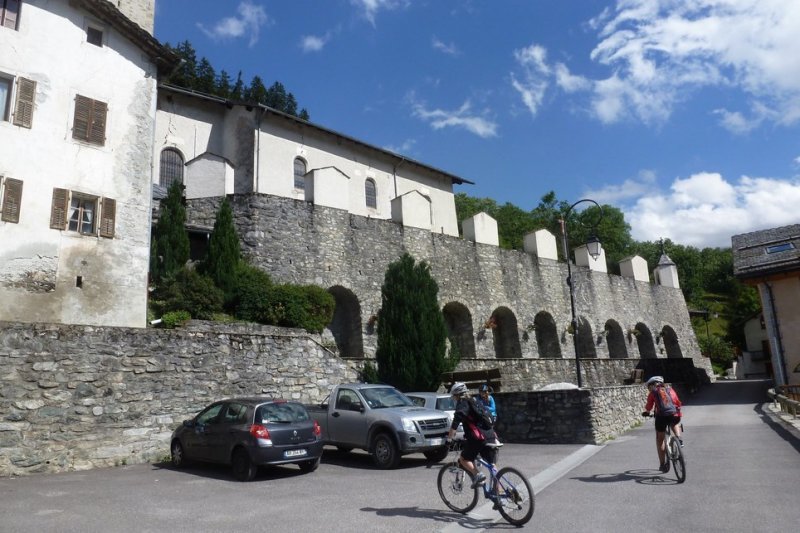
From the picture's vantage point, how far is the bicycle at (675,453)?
26.7 ft

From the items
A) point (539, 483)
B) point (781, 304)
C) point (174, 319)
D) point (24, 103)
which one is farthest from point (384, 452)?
point (781, 304)

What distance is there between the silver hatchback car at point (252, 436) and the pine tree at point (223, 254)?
7514 millimetres

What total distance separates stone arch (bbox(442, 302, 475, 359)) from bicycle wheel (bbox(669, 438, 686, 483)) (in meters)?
17.5

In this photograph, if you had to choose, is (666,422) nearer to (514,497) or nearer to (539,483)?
(539,483)

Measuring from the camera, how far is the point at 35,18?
1445 centimetres

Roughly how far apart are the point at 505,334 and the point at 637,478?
20.1 meters

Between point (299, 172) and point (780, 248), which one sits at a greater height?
point (299, 172)

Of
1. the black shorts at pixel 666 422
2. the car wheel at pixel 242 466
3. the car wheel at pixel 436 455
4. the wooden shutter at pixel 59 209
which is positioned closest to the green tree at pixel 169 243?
the wooden shutter at pixel 59 209

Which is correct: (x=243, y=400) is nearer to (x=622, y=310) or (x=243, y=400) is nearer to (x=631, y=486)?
(x=631, y=486)

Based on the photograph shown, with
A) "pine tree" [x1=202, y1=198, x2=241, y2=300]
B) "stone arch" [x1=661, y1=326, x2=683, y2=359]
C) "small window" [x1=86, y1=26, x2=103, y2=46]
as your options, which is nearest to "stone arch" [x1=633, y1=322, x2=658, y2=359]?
"stone arch" [x1=661, y1=326, x2=683, y2=359]

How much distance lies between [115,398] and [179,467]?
2068 millimetres

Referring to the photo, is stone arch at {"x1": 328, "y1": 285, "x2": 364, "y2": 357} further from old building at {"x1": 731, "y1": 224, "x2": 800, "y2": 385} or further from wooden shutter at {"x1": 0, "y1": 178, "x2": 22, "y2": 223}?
old building at {"x1": 731, "y1": 224, "x2": 800, "y2": 385}

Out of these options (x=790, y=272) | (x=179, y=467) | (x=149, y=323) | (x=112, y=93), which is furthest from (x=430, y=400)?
(x=790, y=272)

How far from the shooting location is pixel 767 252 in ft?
83.1
